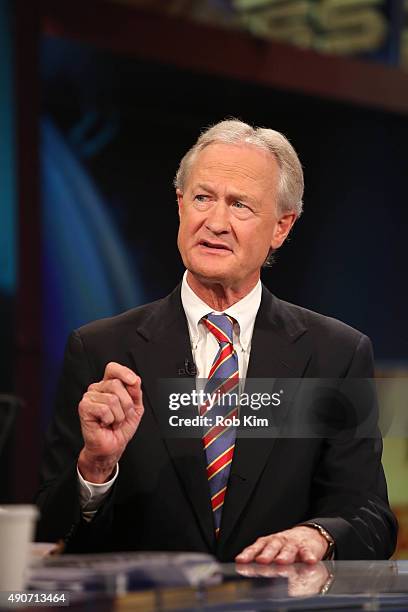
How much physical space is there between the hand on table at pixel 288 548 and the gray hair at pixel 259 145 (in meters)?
0.65

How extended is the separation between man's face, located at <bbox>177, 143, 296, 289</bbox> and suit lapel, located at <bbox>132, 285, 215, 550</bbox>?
108mm

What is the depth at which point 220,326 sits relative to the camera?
70.7 inches

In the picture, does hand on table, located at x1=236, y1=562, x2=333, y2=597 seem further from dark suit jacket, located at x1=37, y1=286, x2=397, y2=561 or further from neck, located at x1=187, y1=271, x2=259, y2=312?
neck, located at x1=187, y1=271, x2=259, y2=312

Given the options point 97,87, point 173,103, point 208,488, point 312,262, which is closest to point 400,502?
point 312,262

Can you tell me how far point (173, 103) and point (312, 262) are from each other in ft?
3.17

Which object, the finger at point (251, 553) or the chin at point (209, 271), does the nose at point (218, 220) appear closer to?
the chin at point (209, 271)

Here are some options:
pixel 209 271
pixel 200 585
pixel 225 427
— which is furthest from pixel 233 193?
pixel 200 585

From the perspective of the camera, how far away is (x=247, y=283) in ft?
6.05

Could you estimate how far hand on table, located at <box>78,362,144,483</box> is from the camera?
1.44m

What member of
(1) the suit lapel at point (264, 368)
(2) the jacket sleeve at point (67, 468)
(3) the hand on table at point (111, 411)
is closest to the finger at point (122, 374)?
(3) the hand on table at point (111, 411)

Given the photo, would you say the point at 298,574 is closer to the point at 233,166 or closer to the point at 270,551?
the point at 270,551

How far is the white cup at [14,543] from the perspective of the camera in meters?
1.13

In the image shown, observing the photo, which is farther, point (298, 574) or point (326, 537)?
point (326, 537)

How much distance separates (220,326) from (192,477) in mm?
293
